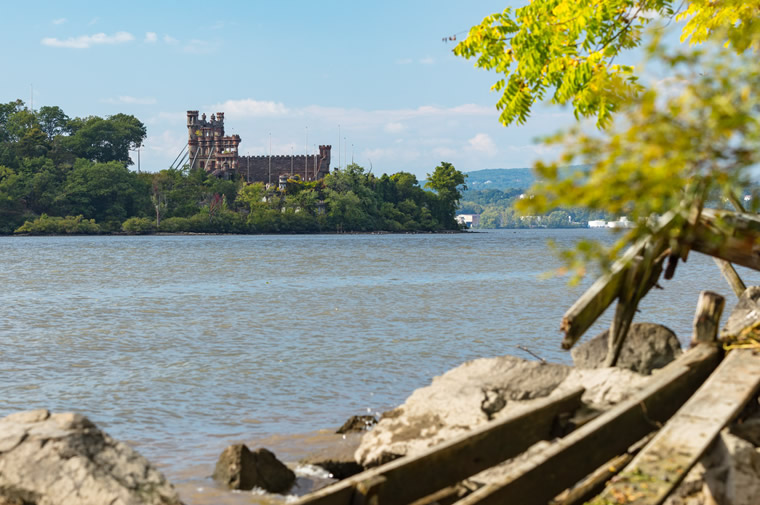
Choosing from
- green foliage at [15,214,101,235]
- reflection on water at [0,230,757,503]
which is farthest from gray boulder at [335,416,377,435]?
green foliage at [15,214,101,235]

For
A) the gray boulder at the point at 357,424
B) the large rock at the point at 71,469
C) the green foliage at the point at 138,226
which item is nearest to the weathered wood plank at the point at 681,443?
the large rock at the point at 71,469

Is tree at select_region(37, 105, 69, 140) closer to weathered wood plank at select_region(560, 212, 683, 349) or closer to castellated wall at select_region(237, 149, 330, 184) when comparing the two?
castellated wall at select_region(237, 149, 330, 184)

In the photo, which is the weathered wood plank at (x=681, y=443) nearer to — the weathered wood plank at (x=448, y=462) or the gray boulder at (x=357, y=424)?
the weathered wood plank at (x=448, y=462)

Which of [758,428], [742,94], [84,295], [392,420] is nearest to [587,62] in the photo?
[392,420]

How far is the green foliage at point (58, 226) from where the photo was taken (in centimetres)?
15588

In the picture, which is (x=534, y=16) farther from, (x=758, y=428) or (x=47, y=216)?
(x=47, y=216)

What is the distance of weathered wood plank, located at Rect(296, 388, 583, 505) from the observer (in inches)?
186

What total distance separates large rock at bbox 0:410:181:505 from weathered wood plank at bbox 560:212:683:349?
308 centimetres

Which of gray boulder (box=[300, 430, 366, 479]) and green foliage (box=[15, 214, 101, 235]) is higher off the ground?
gray boulder (box=[300, 430, 366, 479])

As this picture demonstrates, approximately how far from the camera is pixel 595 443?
531cm

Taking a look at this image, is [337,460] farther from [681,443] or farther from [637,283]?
[681,443]

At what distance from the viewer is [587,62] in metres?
12.5

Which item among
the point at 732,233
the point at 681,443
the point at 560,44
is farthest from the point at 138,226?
the point at 681,443

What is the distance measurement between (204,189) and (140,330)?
155 m
